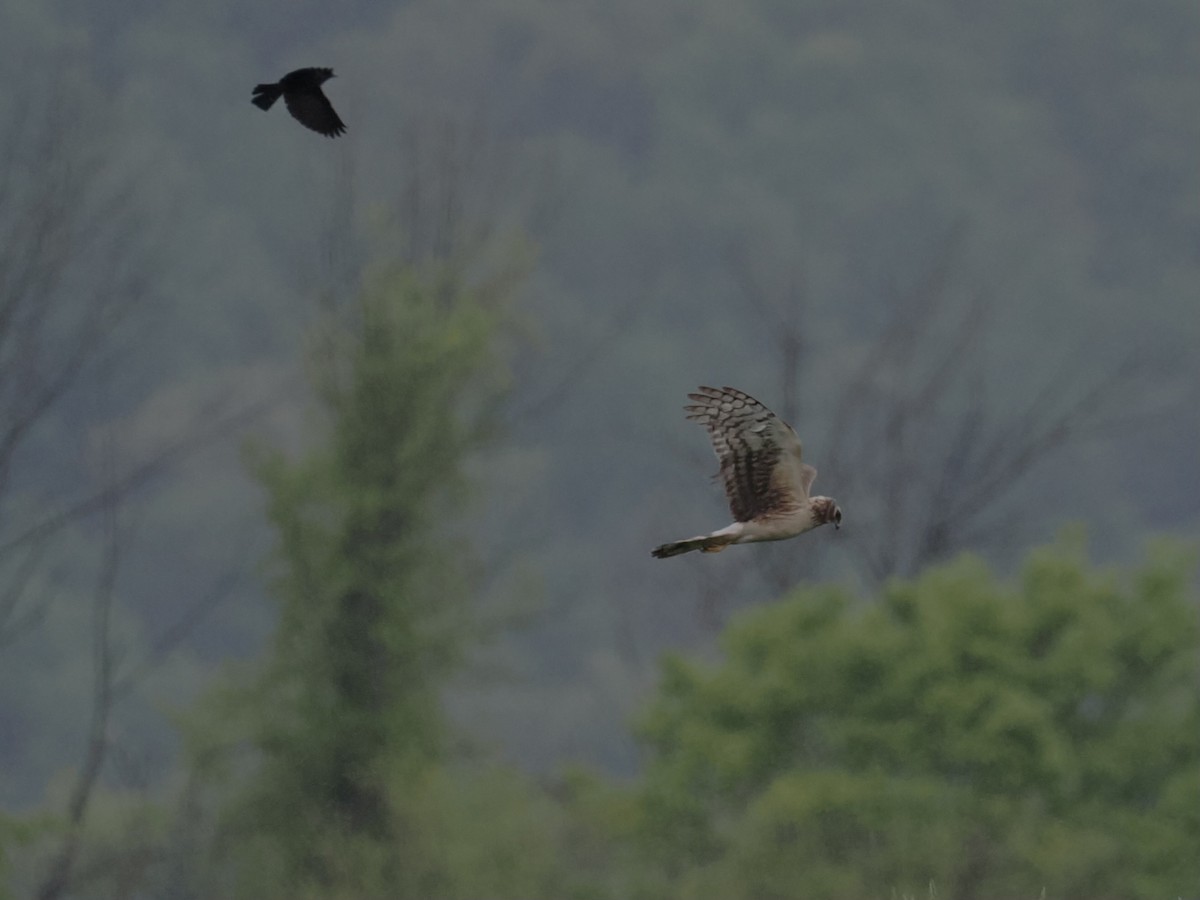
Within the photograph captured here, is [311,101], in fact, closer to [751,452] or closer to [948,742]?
[751,452]

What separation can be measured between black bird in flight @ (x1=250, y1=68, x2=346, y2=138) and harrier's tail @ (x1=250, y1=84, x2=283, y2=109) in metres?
0.26

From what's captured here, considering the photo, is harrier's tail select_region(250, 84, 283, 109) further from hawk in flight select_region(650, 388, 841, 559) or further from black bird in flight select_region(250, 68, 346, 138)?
hawk in flight select_region(650, 388, 841, 559)

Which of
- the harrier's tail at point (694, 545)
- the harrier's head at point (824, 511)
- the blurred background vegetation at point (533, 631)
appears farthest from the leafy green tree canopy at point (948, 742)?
the harrier's tail at point (694, 545)

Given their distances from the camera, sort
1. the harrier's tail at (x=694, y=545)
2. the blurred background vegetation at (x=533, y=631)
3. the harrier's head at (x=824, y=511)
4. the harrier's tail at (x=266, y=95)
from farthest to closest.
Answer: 1. the blurred background vegetation at (x=533, y=631)
2. the harrier's tail at (x=266, y=95)
3. the harrier's head at (x=824, y=511)
4. the harrier's tail at (x=694, y=545)

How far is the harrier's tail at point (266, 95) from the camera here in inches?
432

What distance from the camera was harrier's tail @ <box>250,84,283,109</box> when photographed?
10961 millimetres

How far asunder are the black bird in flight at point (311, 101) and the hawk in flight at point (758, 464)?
10.8ft

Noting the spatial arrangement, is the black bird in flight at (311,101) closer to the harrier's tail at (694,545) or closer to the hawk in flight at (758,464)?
the hawk in flight at (758,464)

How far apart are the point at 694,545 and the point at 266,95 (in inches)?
159

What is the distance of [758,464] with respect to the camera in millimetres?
9898

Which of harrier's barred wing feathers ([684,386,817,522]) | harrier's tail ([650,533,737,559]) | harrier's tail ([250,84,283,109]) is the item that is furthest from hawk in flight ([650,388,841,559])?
harrier's tail ([250,84,283,109])

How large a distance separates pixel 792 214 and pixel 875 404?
118 meters

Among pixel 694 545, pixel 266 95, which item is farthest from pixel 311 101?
pixel 694 545

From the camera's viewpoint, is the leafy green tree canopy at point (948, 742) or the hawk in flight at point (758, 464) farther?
the leafy green tree canopy at point (948, 742)
